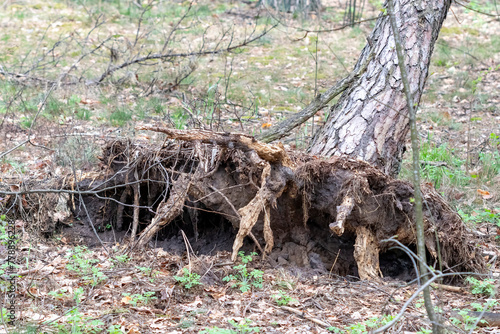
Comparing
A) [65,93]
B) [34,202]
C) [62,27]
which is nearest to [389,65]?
[34,202]

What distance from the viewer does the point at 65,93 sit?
7156 millimetres

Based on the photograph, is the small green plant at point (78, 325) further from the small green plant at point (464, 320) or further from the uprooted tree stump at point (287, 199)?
the small green plant at point (464, 320)

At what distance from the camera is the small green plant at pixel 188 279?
3160 millimetres

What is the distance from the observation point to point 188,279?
318 cm

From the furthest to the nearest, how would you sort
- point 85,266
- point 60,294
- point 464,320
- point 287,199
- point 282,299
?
point 287,199, point 85,266, point 282,299, point 60,294, point 464,320

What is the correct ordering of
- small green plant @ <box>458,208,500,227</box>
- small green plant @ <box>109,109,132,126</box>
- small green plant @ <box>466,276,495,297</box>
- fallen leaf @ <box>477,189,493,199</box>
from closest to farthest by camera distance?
small green plant @ <box>466,276,495,297</box>, small green plant @ <box>458,208,500,227</box>, fallen leaf @ <box>477,189,493,199</box>, small green plant @ <box>109,109,132,126</box>

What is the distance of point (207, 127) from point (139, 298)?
211cm

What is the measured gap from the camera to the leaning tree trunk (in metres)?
4.14

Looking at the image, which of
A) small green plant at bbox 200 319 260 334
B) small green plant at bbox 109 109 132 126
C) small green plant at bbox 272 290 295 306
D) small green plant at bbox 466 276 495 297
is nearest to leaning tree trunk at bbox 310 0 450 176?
small green plant at bbox 466 276 495 297

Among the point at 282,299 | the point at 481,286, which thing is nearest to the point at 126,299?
the point at 282,299

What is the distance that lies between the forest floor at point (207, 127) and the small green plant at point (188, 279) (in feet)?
0.06

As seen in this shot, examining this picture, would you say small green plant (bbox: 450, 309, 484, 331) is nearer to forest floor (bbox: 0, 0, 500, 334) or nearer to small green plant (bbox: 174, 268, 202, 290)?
forest floor (bbox: 0, 0, 500, 334)

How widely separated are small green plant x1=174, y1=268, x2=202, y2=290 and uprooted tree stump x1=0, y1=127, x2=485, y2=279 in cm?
39

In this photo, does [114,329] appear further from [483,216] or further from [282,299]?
[483,216]
